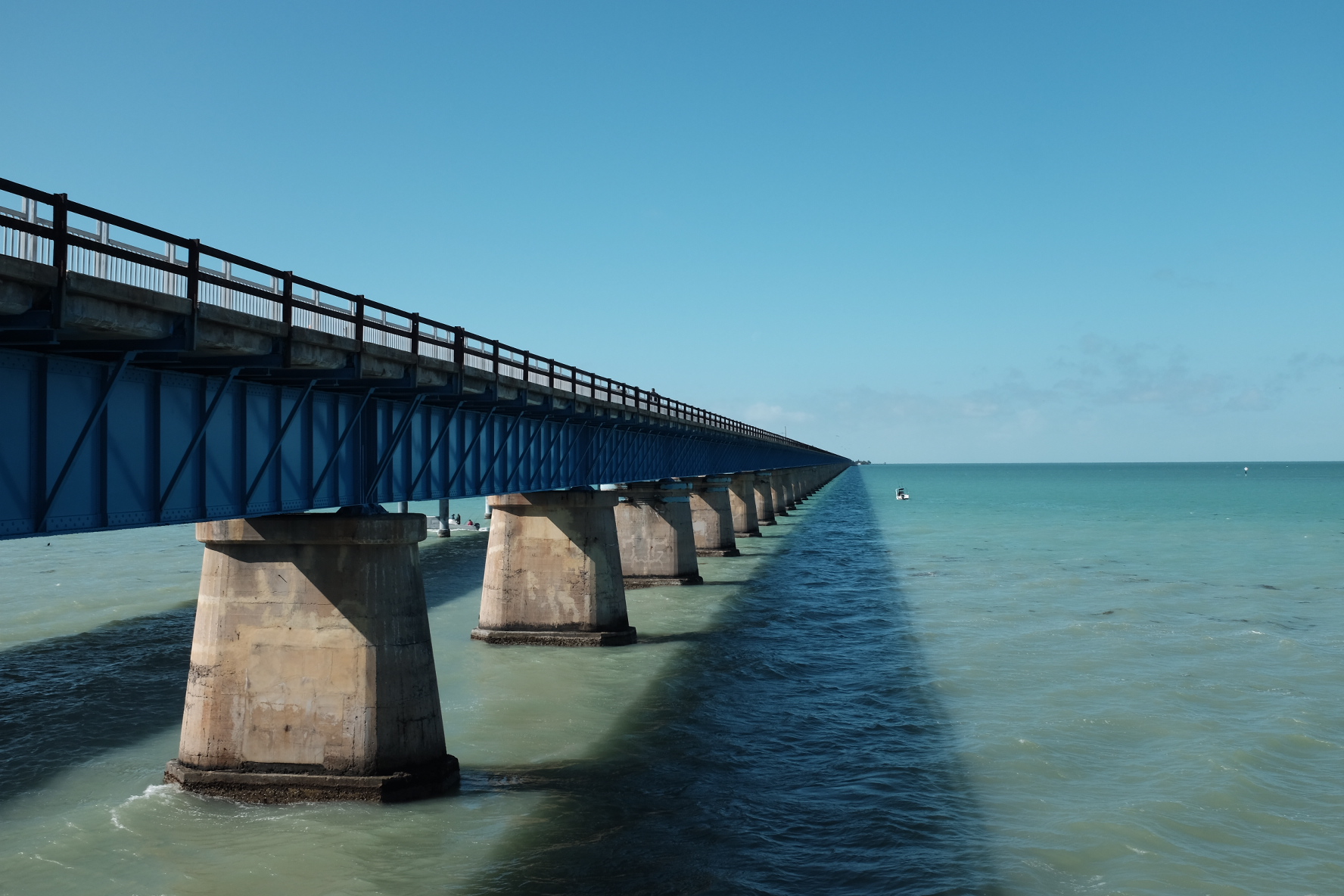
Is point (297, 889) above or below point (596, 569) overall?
below

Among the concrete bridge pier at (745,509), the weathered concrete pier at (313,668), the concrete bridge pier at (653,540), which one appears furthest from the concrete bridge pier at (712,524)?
the weathered concrete pier at (313,668)

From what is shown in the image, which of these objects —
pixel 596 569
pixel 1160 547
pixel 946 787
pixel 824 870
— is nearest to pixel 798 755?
pixel 946 787

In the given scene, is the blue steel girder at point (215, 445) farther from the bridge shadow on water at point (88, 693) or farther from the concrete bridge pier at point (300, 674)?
the bridge shadow on water at point (88, 693)

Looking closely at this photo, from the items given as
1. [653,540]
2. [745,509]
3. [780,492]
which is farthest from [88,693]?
[780,492]

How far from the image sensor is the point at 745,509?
82.5 meters

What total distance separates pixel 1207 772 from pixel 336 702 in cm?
1591

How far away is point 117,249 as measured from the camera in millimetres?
12391

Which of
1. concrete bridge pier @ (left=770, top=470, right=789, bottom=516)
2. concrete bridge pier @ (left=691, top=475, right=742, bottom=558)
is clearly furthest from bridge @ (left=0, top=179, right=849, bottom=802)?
concrete bridge pier @ (left=770, top=470, right=789, bottom=516)

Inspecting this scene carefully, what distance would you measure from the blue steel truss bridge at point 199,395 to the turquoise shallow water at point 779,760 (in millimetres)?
5545

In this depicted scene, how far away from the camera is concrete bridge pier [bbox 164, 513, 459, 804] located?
60.1 feet

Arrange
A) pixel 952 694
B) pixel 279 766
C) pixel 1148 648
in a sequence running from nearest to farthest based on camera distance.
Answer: pixel 279 766
pixel 952 694
pixel 1148 648

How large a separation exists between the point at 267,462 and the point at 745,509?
6692cm

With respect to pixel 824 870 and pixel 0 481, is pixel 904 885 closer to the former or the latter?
pixel 824 870

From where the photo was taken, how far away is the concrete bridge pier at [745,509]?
81375 millimetres
